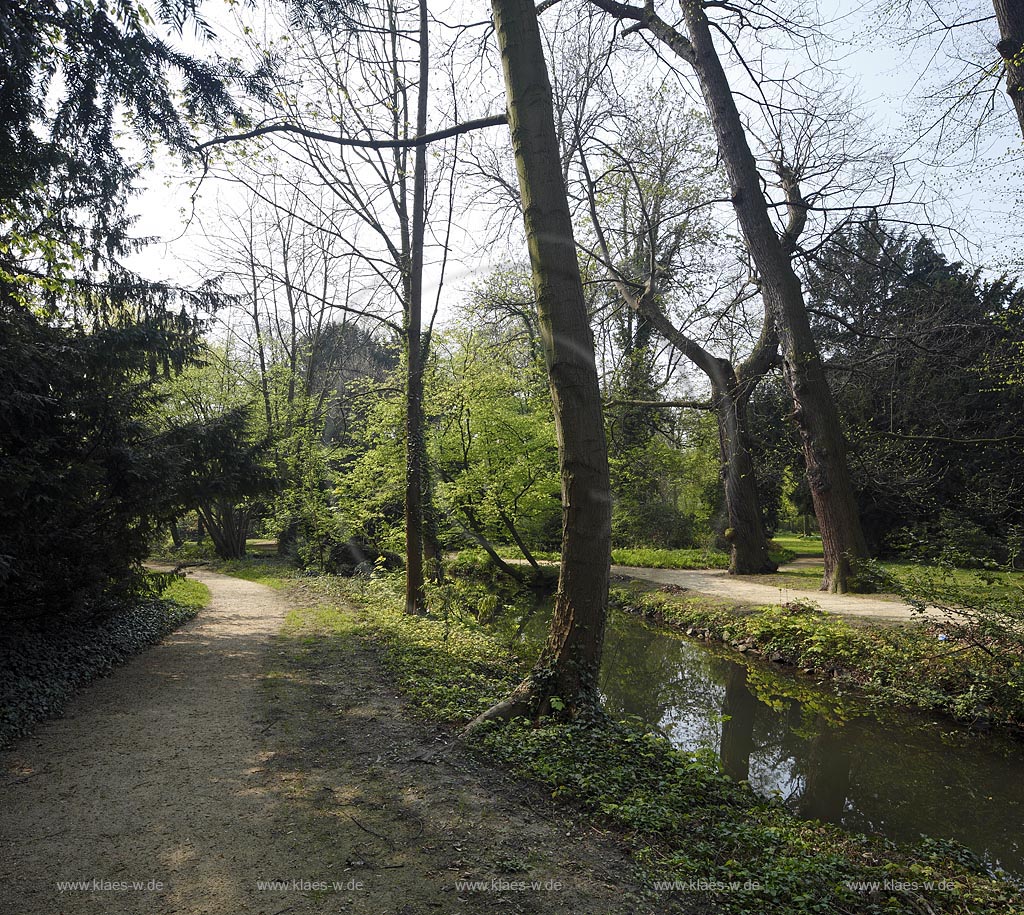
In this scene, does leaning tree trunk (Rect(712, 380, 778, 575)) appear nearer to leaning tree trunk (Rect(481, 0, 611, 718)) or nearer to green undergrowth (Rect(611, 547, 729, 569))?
green undergrowth (Rect(611, 547, 729, 569))

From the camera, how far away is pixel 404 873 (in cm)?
304

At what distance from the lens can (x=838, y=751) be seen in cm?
628

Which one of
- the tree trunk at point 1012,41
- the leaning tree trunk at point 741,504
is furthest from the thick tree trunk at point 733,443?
the tree trunk at point 1012,41

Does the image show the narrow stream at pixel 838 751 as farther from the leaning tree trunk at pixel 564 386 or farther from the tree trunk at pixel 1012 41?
the tree trunk at pixel 1012 41

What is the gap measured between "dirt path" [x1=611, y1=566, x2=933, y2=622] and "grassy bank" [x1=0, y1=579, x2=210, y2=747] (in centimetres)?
874

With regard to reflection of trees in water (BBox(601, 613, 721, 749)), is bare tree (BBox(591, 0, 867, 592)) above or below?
above

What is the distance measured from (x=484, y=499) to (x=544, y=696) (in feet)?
33.1

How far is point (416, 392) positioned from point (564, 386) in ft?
21.4

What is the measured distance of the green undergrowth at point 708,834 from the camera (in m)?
3.01

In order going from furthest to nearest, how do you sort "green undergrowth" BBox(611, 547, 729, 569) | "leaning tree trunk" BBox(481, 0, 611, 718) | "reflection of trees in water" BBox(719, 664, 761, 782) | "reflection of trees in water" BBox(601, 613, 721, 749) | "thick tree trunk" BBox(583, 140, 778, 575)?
1. "green undergrowth" BBox(611, 547, 729, 569)
2. "thick tree trunk" BBox(583, 140, 778, 575)
3. "reflection of trees in water" BBox(601, 613, 721, 749)
4. "reflection of trees in water" BBox(719, 664, 761, 782)
5. "leaning tree trunk" BBox(481, 0, 611, 718)

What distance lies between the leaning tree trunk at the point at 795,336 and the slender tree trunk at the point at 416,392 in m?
5.00

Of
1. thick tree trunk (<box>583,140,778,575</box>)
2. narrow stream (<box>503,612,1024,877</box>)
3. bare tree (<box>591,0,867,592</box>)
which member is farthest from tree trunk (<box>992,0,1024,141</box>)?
thick tree trunk (<box>583,140,778,575</box>)

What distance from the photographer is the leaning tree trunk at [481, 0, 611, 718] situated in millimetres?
5129

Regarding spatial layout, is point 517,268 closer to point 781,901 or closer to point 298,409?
point 298,409
